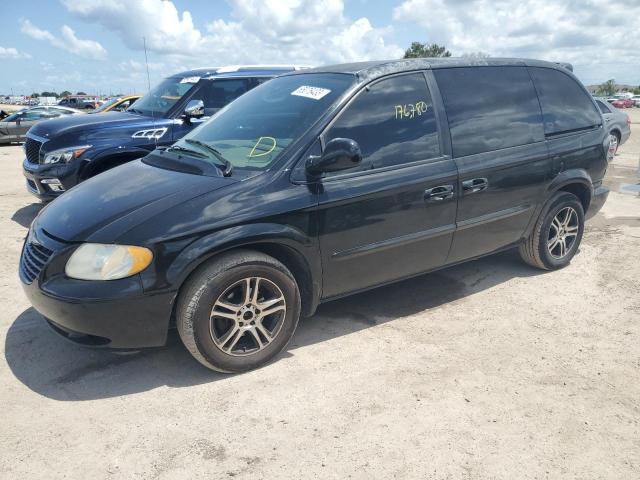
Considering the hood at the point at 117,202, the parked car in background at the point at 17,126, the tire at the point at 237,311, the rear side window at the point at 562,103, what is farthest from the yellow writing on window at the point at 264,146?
the parked car in background at the point at 17,126

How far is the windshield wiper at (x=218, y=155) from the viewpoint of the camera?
10.5ft

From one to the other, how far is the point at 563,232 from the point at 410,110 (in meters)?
2.14

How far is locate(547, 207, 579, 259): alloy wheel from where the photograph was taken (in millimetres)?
4676

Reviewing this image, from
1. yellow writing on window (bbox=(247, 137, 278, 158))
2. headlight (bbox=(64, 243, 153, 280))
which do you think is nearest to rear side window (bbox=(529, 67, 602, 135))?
yellow writing on window (bbox=(247, 137, 278, 158))

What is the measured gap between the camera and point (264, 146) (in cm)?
336

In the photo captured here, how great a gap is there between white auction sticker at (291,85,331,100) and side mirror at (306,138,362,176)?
56cm

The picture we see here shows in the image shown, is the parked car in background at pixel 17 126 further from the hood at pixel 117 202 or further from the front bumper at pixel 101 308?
the front bumper at pixel 101 308

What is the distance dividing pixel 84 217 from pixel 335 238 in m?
1.51

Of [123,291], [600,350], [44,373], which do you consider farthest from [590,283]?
[44,373]

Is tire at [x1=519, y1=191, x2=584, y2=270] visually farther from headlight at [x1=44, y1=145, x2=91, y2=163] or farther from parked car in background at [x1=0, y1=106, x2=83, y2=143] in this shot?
parked car in background at [x1=0, y1=106, x2=83, y2=143]

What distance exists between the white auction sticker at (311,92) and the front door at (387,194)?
0.25 metres

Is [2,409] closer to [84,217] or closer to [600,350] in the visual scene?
[84,217]

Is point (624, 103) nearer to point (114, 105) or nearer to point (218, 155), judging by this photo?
point (114, 105)

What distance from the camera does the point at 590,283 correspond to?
4555mm
